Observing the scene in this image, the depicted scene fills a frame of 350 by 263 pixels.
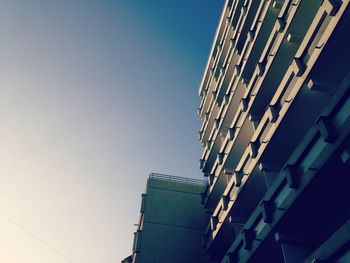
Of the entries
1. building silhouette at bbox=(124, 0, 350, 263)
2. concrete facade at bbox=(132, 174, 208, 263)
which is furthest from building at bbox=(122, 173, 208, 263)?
building silhouette at bbox=(124, 0, 350, 263)

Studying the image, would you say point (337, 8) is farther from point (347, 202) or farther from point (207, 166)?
point (207, 166)

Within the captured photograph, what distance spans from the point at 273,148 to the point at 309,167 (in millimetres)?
4504

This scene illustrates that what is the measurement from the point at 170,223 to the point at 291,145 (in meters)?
16.0

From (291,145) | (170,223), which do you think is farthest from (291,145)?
(170,223)

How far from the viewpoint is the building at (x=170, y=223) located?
91.1 feet

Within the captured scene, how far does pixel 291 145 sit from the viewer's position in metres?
17.3

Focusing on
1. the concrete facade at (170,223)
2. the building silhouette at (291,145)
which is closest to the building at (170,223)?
the concrete facade at (170,223)

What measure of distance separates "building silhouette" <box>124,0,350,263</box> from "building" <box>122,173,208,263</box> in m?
3.84

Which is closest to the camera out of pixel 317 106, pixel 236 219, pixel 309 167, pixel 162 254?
pixel 309 167

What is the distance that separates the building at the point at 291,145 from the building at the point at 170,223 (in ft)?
12.9

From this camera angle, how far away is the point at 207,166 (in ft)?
102

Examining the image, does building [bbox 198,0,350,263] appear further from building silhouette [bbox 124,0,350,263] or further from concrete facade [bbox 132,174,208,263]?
concrete facade [bbox 132,174,208,263]

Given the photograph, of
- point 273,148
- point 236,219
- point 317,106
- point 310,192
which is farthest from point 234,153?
point 310,192

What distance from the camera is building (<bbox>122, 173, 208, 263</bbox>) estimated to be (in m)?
27.8
